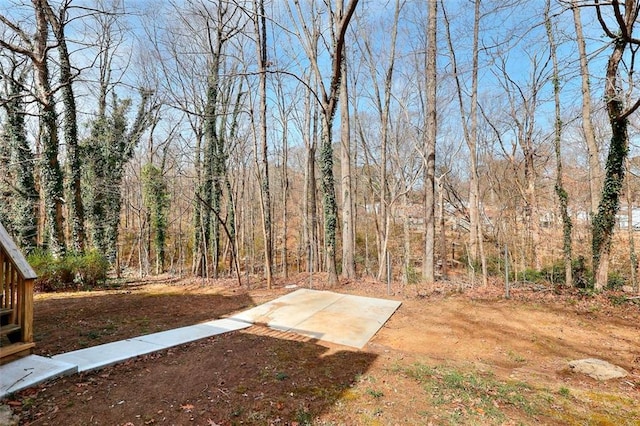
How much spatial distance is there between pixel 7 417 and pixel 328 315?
159 inches

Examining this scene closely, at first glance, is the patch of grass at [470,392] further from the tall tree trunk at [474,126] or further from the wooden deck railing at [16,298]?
the tall tree trunk at [474,126]

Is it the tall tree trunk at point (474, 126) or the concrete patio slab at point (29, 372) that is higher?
the tall tree trunk at point (474, 126)

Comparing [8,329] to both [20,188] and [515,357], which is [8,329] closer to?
[515,357]

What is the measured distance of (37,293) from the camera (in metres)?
7.00

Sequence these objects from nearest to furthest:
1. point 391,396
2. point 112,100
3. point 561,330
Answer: point 391,396 < point 561,330 < point 112,100

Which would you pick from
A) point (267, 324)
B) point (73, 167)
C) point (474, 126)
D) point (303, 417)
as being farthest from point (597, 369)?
point (73, 167)

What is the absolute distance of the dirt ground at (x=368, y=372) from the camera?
94.1 inches

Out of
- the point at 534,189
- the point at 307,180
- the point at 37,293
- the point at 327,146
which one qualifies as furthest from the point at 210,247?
the point at 534,189

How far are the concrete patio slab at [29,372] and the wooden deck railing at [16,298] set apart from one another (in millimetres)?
183

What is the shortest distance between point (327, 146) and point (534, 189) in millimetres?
11941

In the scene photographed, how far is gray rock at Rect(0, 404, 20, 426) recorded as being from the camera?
6.68 ft

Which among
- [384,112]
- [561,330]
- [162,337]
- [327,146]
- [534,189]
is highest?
[384,112]

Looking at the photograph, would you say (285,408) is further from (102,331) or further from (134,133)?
(134,133)

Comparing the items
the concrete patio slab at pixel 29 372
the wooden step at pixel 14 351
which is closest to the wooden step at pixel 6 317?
the wooden step at pixel 14 351
